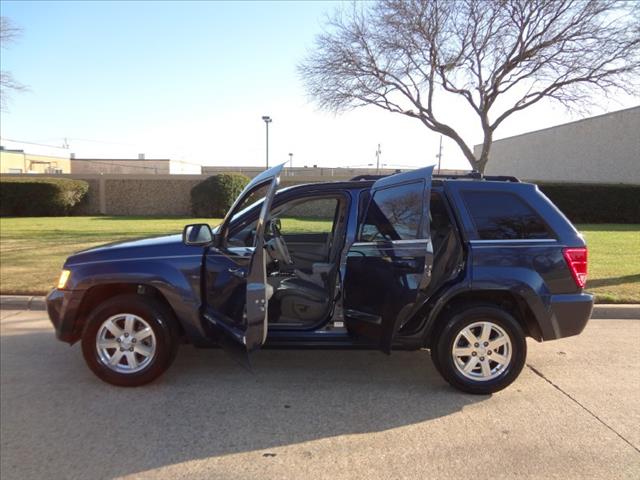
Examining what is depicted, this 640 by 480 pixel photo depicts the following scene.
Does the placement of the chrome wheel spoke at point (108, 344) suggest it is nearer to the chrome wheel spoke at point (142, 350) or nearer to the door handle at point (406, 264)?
the chrome wheel spoke at point (142, 350)

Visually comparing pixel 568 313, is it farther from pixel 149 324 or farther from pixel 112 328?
pixel 112 328

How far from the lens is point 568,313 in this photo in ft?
12.8

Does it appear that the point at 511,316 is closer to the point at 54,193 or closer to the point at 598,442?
the point at 598,442

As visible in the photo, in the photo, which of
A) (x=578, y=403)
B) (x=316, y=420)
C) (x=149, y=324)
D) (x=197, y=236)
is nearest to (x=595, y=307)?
(x=578, y=403)

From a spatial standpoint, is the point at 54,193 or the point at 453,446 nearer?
the point at 453,446

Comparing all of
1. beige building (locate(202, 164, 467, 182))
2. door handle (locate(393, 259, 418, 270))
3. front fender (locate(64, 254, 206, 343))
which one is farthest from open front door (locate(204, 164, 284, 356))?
beige building (locate(202, 164, 467, 182))

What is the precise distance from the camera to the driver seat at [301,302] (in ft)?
14.0

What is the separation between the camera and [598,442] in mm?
3199

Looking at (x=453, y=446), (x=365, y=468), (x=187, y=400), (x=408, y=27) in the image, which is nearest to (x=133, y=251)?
(x=187, y=400)

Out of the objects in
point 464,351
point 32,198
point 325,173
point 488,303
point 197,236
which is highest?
point 325,173

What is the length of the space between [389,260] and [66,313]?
2.80 metres

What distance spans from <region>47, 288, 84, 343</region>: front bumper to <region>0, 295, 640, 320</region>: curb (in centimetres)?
274

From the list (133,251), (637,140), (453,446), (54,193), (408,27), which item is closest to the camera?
(453,446)

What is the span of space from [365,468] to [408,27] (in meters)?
17.6
